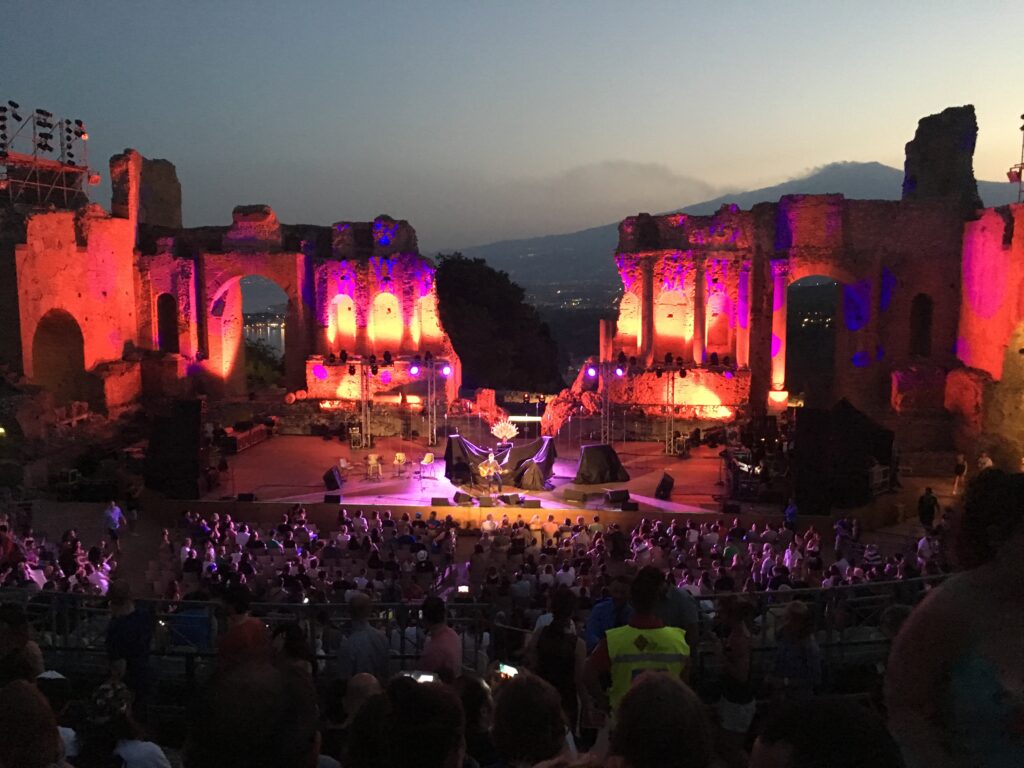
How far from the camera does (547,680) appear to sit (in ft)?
17.9

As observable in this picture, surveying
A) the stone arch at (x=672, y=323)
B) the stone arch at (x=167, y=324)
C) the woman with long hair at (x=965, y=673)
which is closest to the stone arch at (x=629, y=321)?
the stone arch at (x=672, y=323)

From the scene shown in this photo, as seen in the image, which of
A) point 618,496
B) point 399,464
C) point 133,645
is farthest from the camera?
point 399,464

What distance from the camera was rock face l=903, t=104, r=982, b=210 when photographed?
1083 inches

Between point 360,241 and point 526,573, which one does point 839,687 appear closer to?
point 526,573

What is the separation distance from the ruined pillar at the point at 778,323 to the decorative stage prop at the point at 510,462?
10055mm

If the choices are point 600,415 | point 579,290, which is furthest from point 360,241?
point 579,290

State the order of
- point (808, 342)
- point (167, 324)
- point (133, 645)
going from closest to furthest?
point (133, 645)
point (167, 324)
point (808, 342)

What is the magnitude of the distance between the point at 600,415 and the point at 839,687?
20.8 metres

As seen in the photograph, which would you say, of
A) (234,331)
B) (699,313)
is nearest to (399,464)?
(699,313)

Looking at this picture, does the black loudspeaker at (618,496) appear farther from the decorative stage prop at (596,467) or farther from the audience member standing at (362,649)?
the audience member standing at (362,649)

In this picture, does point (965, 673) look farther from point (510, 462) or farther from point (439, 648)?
point (510, 462)

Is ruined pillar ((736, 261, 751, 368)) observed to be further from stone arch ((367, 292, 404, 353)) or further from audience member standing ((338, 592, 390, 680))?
audience member standing ((338, 592, 390, 680))

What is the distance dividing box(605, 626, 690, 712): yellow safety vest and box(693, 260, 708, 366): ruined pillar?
79.8 ft

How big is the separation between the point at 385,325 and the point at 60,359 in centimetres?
1119
